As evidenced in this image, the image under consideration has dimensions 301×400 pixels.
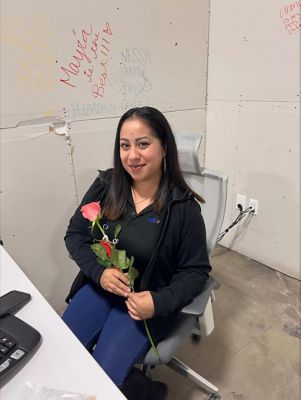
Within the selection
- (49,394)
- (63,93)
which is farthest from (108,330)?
(63,93)

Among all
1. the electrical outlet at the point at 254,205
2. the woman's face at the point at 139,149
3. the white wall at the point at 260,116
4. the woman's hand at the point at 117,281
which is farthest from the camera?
the electrical outlet at the point at 254,205

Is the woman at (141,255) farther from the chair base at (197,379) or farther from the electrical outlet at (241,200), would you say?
the electrical outlet at (241,200)

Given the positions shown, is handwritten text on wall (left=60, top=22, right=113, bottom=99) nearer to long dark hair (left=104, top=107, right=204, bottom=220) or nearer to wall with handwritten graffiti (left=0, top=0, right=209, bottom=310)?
wall with handwritten graffiti (left=0, top=0, right=209, bottom=310)

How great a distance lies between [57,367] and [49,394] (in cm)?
7

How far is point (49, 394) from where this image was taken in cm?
63

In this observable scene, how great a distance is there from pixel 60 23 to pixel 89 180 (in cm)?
81

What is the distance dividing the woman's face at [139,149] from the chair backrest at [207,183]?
0.20 meters

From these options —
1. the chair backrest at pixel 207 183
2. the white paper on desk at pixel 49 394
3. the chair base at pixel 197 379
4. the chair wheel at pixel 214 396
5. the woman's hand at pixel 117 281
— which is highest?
the chair backrest at pixel 207 183

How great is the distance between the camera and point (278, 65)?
1905 mm

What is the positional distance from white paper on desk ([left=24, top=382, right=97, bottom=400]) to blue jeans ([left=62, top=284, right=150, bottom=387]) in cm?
40

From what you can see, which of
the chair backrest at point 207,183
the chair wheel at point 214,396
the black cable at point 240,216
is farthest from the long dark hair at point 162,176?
the black cable at point 240,216

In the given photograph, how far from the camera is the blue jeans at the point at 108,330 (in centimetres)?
102

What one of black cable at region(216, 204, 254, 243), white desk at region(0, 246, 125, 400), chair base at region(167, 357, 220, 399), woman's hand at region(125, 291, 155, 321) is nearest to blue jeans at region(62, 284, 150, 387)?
woman's hand at region(125, 291, 155, 321)

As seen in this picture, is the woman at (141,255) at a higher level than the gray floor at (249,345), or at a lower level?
higher
